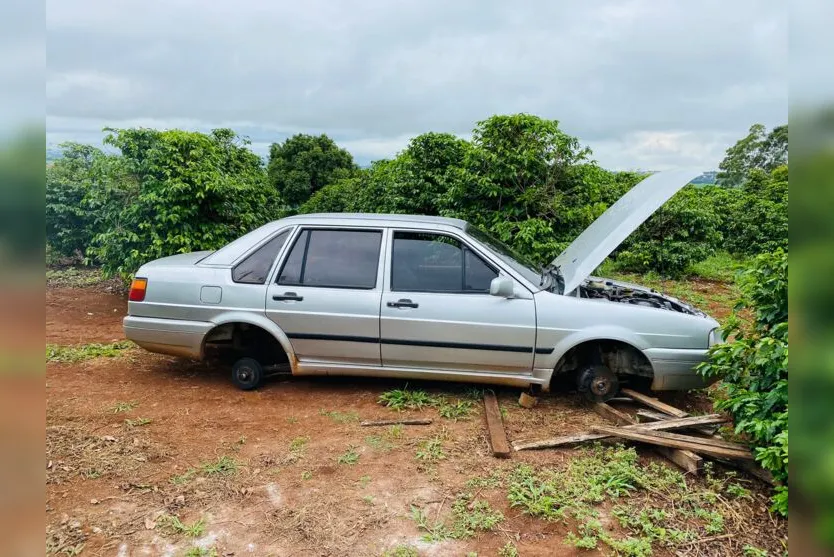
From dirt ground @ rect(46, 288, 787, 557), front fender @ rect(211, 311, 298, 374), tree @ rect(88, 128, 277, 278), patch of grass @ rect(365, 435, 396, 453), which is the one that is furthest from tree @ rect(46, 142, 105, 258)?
patch of grass @ rect(365, 435, 396, 453)

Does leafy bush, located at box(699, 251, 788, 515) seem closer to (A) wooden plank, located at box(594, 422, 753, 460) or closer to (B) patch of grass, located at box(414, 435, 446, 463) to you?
(A) wooden plank, located at box(594, 422, 753, 460)

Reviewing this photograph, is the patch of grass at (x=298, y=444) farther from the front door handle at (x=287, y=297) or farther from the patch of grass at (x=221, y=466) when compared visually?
the front door handle at (x=287, y=297)

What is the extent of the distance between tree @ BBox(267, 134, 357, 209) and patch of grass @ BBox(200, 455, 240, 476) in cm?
1509

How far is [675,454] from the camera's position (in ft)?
11.6

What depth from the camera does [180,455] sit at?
3.64 metres

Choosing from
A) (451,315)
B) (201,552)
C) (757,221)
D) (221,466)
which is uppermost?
(757,221)

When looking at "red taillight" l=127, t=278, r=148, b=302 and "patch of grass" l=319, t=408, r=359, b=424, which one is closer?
"patch of grass" l=319, t=408, r=359, b=424

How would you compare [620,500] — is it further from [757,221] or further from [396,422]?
[757,221]

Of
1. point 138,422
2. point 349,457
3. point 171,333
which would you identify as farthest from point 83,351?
point 349,457

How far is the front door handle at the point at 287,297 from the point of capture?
4410 millimetres

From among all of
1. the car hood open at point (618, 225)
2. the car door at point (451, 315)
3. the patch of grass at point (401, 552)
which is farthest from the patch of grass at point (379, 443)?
the car hood open at point (618, 225)

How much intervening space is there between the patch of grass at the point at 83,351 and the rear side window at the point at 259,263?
2258 millimetres

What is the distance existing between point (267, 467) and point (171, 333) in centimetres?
175

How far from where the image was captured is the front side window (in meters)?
4.34
